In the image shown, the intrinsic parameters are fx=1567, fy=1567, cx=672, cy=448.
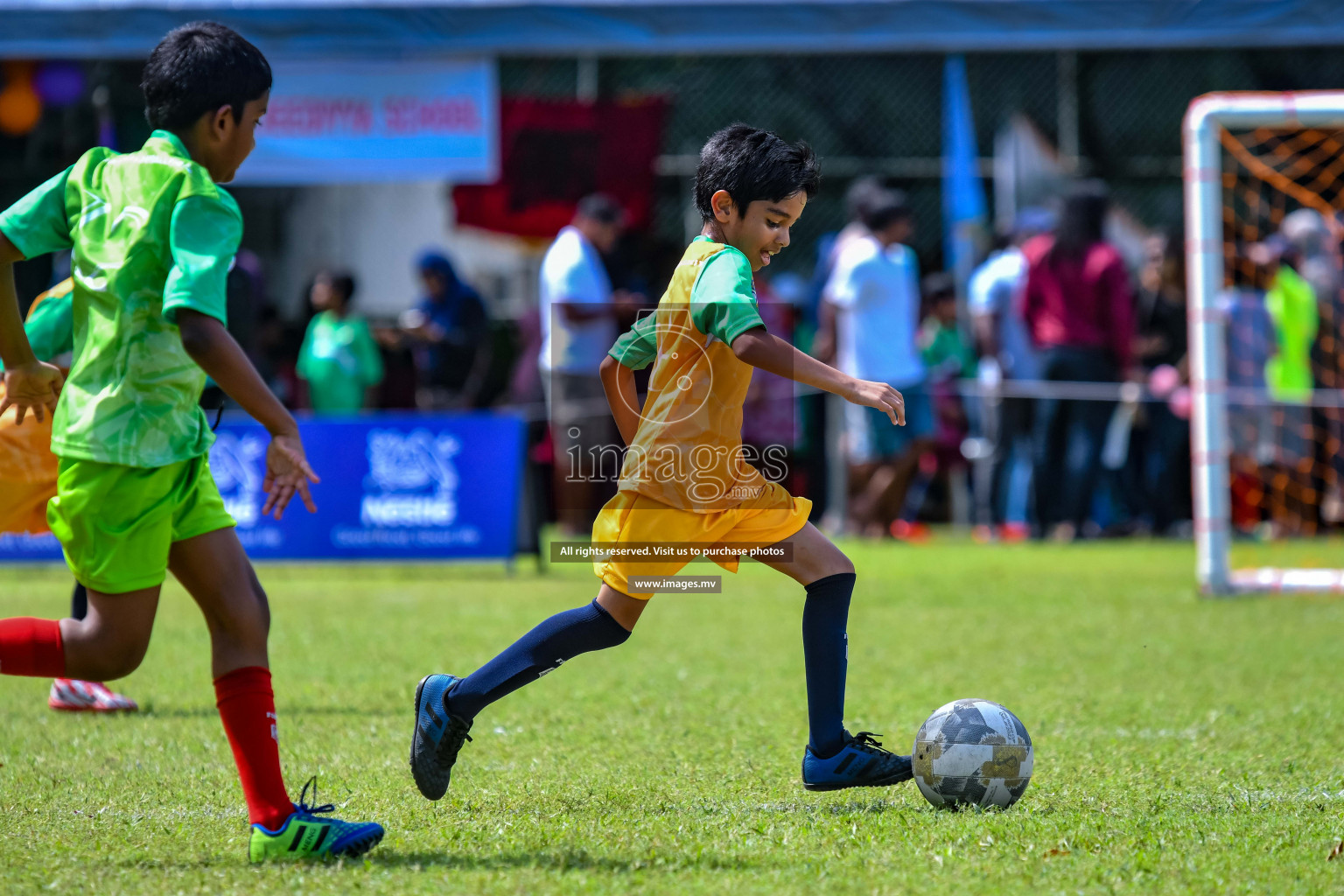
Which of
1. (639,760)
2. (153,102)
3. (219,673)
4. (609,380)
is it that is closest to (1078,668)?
(639,760)

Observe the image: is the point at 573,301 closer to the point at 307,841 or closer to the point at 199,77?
the point at 199,77

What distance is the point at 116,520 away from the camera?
329cm

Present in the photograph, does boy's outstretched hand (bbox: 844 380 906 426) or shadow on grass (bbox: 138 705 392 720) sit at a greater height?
boy's outstretched hand (bbox: 844 380 906 426)

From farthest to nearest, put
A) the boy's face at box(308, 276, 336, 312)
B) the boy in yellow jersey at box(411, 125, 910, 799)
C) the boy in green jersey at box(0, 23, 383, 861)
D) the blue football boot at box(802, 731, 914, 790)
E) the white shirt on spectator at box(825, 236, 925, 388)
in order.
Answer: the boy's face at box(308, 276, 336, 312)
the white shirt on spectator at box(825, 236, 925, 388)
the blue football boot at box(802, 731, 914, 790)
the boy in yellow jersey at box(411, 125, 910, 799)
the boy in green jersey at box(0, 23, 383, 861)

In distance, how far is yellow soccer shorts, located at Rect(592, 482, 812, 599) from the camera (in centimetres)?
373

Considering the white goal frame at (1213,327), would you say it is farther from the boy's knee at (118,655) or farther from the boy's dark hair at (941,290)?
the boy's knee at (118,655)

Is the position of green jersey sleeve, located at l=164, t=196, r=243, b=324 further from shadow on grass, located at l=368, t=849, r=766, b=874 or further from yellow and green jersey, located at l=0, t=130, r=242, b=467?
shadow on grass, located at l=368, t=849, r=766, b=874

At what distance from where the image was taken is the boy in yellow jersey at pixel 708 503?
375 centimetres

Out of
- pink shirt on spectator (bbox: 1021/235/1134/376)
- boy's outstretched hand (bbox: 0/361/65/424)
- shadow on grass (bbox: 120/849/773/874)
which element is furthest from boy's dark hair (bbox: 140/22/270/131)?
pink shirt on spectator (bbox: 1021/235/1134/376)

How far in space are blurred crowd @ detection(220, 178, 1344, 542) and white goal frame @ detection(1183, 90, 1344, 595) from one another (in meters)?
2.66

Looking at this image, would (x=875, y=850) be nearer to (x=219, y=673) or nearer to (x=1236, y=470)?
(x=219, y=673)

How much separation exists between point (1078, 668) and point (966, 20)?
22.0 feet

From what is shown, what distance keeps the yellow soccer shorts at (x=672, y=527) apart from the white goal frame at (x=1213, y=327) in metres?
5.35

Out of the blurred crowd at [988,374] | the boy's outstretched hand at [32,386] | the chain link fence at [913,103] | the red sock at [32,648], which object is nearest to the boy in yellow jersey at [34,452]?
the boy's outstretched hand at [32,386]
